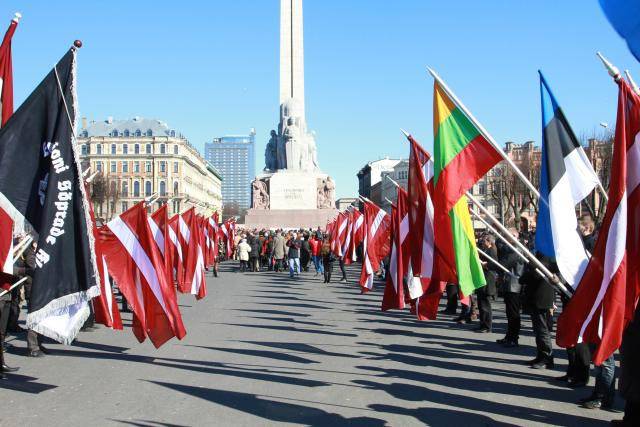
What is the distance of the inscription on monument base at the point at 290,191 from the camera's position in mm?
48844

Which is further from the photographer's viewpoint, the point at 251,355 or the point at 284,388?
the point at 251,355

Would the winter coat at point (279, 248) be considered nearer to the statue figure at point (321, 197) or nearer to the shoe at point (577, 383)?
the statue figure at point (321, 197)

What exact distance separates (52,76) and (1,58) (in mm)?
501

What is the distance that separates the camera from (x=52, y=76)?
255 inches

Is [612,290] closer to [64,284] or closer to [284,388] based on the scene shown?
[284,388]

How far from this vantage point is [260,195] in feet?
160

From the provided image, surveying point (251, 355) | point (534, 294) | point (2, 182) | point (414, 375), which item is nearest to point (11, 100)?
point (2, 182)

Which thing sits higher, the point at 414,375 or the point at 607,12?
the point at 607,12

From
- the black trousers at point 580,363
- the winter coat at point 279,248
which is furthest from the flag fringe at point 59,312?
the winter coat at point 279,248

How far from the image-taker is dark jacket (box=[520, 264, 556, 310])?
8734 millimetres

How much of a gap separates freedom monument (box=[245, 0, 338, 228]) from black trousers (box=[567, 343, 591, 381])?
1575 inches

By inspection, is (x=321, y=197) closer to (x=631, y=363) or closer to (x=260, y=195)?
(x=260, y=195)

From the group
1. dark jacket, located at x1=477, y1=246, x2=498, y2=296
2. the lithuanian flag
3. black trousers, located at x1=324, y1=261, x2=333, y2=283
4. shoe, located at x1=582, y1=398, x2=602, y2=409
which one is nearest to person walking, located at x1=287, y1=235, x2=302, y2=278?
black trousers, located at x1=324, y1=261, x2=333, y2=283

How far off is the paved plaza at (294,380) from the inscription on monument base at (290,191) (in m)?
35.4
